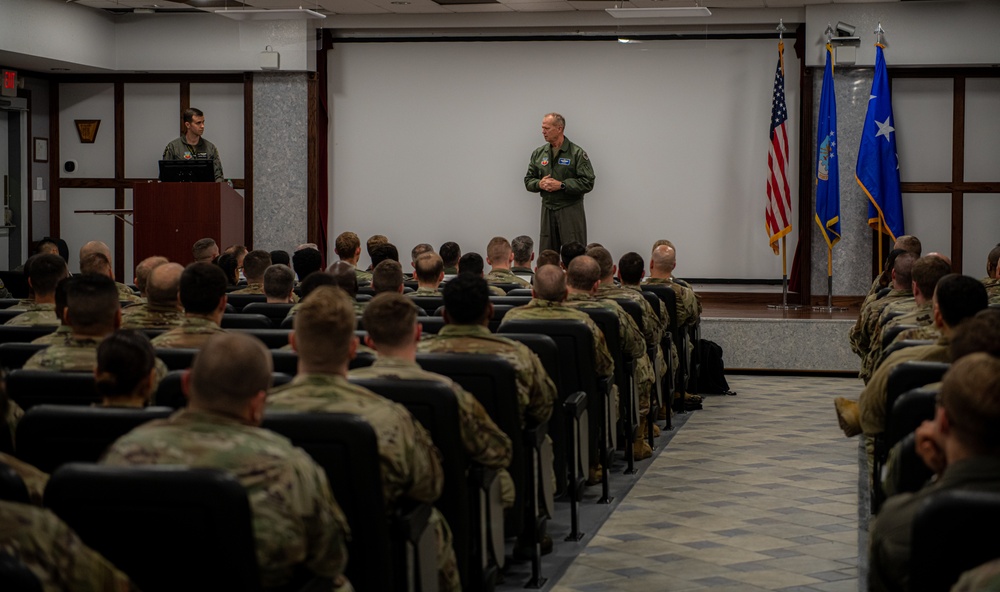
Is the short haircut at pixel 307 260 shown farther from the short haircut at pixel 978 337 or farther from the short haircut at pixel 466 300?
the short haircut at pixel 978 337

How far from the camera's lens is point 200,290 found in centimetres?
434

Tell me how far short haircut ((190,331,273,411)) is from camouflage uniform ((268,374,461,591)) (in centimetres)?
46

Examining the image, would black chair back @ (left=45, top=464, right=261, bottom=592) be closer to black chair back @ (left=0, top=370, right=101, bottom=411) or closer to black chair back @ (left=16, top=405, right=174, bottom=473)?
black chair back @ (left=16, top=405, right=174, bottom=473)

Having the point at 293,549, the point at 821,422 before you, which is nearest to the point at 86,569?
the point at 293,549

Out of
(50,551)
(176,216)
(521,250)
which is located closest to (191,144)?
(176,216)

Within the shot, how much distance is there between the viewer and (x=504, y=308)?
238 inches

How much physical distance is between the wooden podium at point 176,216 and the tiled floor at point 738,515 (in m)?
4.32

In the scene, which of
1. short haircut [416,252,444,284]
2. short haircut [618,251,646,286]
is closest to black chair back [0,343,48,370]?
short haircut [416,252,444,284]

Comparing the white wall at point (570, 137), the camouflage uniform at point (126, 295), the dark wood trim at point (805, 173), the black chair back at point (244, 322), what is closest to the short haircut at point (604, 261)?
the black chair back at point (244, 322)

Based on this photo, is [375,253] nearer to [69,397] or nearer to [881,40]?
[69,397]

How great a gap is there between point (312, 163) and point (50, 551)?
10.9 meters

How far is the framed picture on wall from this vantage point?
1301 cm

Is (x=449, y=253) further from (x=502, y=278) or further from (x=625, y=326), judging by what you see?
(x=625, y=326)

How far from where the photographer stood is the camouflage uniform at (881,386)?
3.71 m
